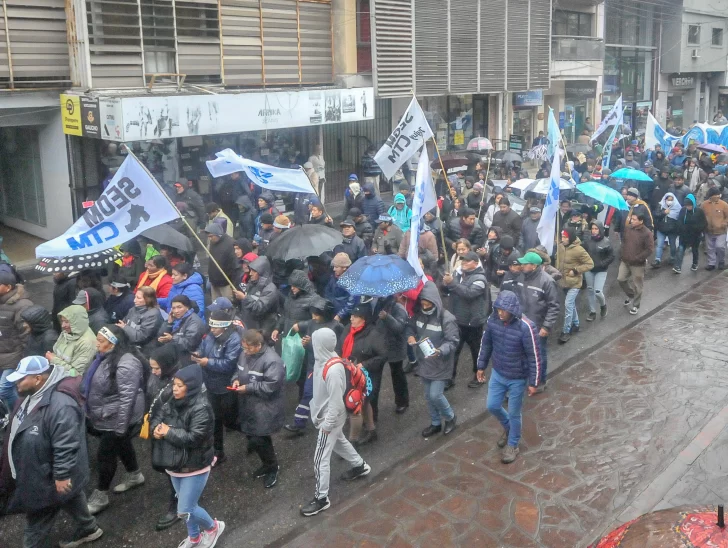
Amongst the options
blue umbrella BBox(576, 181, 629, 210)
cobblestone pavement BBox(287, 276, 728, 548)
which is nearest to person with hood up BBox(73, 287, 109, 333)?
cobblestone pavement BBox(287, 276, 728, 548)

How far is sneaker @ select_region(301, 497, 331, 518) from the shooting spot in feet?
19.8

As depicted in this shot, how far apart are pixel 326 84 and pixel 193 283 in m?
11.9

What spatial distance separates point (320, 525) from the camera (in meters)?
5.96

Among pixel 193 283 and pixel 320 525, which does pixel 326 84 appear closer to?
pixel 193 283

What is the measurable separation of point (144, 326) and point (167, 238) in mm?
2225

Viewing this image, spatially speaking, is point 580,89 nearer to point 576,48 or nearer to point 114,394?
point 576,48

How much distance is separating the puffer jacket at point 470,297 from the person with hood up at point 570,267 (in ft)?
6.91

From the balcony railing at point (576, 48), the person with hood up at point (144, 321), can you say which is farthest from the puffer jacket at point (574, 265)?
the balcony railing at point (576, 48)

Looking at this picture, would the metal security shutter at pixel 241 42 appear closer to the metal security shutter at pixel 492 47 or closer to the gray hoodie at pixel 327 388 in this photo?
the metal security shutter at pixel 492 47

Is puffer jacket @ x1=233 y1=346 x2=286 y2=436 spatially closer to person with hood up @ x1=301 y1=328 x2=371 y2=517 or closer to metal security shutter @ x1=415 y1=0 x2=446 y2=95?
person with hood up @ x1=301 y1=328 x2=371 y2=517

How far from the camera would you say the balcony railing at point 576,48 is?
27312 millimetres

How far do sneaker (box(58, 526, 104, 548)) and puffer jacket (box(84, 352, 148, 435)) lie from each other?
76cm

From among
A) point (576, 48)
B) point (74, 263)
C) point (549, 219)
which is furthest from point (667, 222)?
point (576, 48)

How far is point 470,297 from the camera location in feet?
26.7
